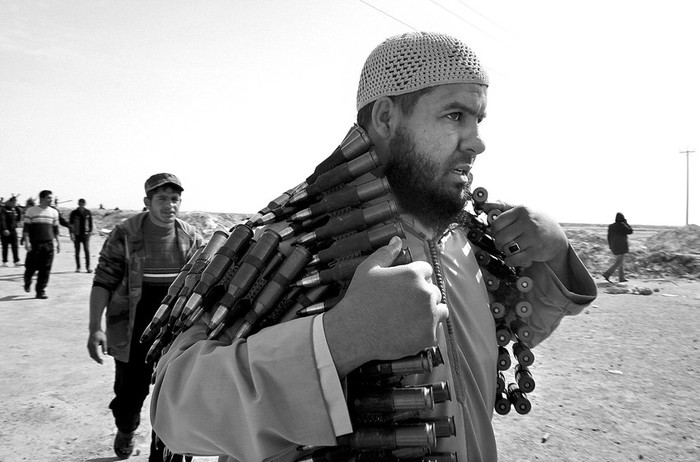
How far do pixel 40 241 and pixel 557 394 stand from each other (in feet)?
36.8

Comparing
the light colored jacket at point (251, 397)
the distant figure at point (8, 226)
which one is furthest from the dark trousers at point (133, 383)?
the distant figure at point (8, 226)

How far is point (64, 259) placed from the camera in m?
20.0

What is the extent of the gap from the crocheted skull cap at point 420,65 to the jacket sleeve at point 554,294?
103cm

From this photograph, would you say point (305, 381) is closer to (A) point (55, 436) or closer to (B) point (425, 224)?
(B) point (425, 224)

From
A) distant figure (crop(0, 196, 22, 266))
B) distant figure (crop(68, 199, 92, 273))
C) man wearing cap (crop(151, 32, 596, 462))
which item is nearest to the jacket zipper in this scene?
man wearing cap (crop(151, 32, 596, 462))

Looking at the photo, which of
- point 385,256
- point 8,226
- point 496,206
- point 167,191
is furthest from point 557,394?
point 8,226

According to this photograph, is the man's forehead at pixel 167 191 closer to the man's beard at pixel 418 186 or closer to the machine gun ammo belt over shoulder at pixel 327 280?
the machine gun ammo belt over shoulder at pixel 327 280

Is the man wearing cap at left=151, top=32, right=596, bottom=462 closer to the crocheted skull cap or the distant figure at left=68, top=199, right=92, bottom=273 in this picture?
the crocheted skull cap

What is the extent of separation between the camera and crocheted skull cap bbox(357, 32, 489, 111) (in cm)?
209

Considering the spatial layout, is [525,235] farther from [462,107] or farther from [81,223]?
[81,223]

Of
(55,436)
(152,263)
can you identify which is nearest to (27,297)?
(55,436)

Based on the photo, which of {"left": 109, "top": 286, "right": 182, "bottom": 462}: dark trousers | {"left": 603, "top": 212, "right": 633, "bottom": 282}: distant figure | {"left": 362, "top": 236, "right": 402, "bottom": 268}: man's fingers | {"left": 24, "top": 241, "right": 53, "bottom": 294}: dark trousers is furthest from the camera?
{"left": 603, "top": 212, "right": 633, "bottom": 282}: distant figure

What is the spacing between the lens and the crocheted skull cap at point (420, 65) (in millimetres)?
2092

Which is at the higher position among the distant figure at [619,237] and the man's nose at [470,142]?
the man's nose at [470,142]
